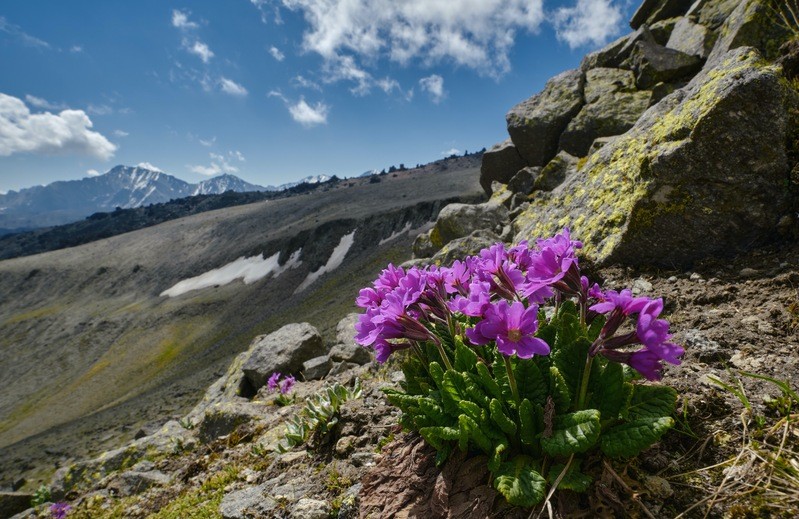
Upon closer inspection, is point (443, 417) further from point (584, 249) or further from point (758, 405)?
point (584, 249)

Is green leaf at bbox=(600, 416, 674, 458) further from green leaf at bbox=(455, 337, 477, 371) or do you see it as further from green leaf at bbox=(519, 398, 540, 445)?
green leaf at bbox=(455, 337, 477, 371)

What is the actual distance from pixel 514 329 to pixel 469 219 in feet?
32.2

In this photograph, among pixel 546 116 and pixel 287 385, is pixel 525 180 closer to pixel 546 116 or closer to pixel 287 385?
pixel 546 116

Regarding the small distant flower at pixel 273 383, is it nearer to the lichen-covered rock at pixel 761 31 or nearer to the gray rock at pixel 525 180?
the gray rock at pixel 525 180

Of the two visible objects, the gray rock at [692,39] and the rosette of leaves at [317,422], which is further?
the gray rock at [692,39]

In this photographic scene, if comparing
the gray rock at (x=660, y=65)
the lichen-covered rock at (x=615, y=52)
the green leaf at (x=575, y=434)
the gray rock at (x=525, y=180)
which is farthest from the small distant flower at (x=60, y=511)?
the lichen-covered rock at (x=615, y=52)

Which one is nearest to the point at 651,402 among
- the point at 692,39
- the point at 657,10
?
the point at 692,39

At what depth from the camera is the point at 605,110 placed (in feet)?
39.0

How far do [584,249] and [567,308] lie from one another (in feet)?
9.68

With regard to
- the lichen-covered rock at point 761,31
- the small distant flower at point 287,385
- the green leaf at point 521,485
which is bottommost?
the small distant flower at point 287,385

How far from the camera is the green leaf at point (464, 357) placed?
2.65m

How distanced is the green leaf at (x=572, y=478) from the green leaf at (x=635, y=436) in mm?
180

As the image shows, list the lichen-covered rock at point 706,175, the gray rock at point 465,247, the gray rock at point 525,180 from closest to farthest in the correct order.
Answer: the lichen-covered rock at point 706,175 → the gray rock at point 465,247 → the gray rock at point 525,180

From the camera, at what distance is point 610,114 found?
11727 millimetres
